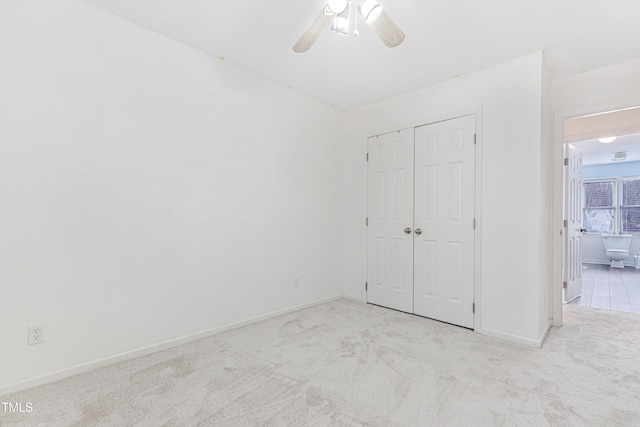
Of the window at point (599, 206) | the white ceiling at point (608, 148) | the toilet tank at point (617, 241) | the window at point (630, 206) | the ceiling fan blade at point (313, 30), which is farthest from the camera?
the window at point (599, 206)

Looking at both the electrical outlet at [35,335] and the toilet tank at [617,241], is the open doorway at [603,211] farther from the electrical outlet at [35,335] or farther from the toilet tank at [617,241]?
the electrical outlet at [35,335]

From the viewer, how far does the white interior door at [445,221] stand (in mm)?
3096

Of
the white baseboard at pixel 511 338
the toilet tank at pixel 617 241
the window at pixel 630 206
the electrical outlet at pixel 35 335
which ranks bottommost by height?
the white baseboard at pixel 511 338

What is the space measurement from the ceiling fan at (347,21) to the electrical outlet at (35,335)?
2.42 metres

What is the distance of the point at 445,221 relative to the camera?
3.26 meters

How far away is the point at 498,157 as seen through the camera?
115 inches

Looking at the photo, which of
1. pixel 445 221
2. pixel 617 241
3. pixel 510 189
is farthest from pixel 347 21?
pixel 617 241

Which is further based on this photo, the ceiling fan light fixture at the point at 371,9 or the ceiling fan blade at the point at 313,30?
the ceiling fan blade at the point at 313,30

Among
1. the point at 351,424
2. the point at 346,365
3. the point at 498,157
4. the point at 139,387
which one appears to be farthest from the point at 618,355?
the point at 139,387

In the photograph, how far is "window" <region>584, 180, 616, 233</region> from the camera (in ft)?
24.3

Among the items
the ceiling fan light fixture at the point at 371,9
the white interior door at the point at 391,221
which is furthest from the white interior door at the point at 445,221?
the ceiling fan light fixture at the point at 371,9

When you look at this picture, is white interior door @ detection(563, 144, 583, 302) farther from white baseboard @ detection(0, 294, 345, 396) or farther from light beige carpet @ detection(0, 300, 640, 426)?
white baseboard @ detection(0, 294, 345, 396)

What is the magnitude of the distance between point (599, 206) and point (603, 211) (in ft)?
0.45

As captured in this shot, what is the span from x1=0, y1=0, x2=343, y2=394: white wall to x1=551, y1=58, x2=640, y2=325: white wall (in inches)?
108
